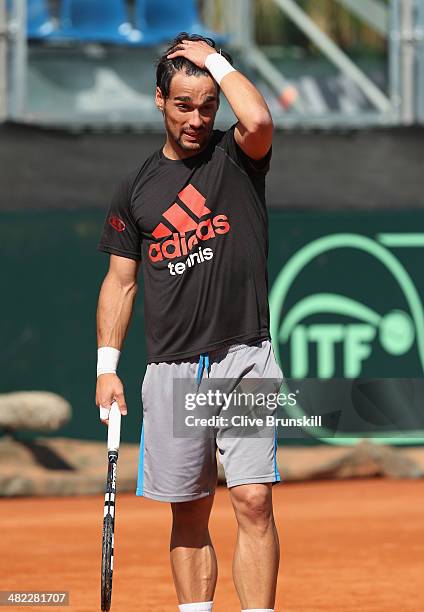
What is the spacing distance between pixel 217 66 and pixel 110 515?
1633mm

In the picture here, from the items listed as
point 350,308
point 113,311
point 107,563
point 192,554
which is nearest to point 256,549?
point 192,554

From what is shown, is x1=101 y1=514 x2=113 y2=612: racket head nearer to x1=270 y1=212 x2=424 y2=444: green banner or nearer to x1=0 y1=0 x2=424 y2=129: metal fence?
x1=270 y1=212 x2=424 y2=444: green banner

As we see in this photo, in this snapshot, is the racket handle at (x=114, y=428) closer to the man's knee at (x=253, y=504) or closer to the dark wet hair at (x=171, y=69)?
the man's knee at (x=253, y=504)

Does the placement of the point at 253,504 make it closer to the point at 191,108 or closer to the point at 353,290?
the point at 191,108

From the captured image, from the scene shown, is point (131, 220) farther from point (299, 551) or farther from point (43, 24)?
point (43, 24)

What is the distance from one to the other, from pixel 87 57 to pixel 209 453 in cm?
824

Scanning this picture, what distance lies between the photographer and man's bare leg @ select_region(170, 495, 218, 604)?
16.3 feet

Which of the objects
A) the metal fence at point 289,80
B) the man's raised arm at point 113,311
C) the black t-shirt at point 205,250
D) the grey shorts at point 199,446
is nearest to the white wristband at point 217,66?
the black t-shirt at point 205,250

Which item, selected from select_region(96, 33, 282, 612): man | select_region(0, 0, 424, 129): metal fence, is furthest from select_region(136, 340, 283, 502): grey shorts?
select_region(0, 0, 424, 129): metal fence

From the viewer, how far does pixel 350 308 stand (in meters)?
11.7

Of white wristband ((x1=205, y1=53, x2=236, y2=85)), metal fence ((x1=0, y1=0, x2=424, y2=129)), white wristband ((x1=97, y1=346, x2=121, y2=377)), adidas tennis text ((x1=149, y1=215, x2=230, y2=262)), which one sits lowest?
white wristband ((x1=97, y1=346, x2=121, y2=377))

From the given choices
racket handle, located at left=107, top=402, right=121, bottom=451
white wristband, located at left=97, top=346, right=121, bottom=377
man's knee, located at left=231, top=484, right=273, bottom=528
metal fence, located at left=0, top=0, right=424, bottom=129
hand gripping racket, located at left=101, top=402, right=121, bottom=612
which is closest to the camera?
man's knee, located at left=231, top=484, right=273, bottom=528

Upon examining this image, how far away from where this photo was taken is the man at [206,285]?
4.73 metres

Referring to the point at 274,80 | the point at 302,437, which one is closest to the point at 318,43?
the point at 274,80
